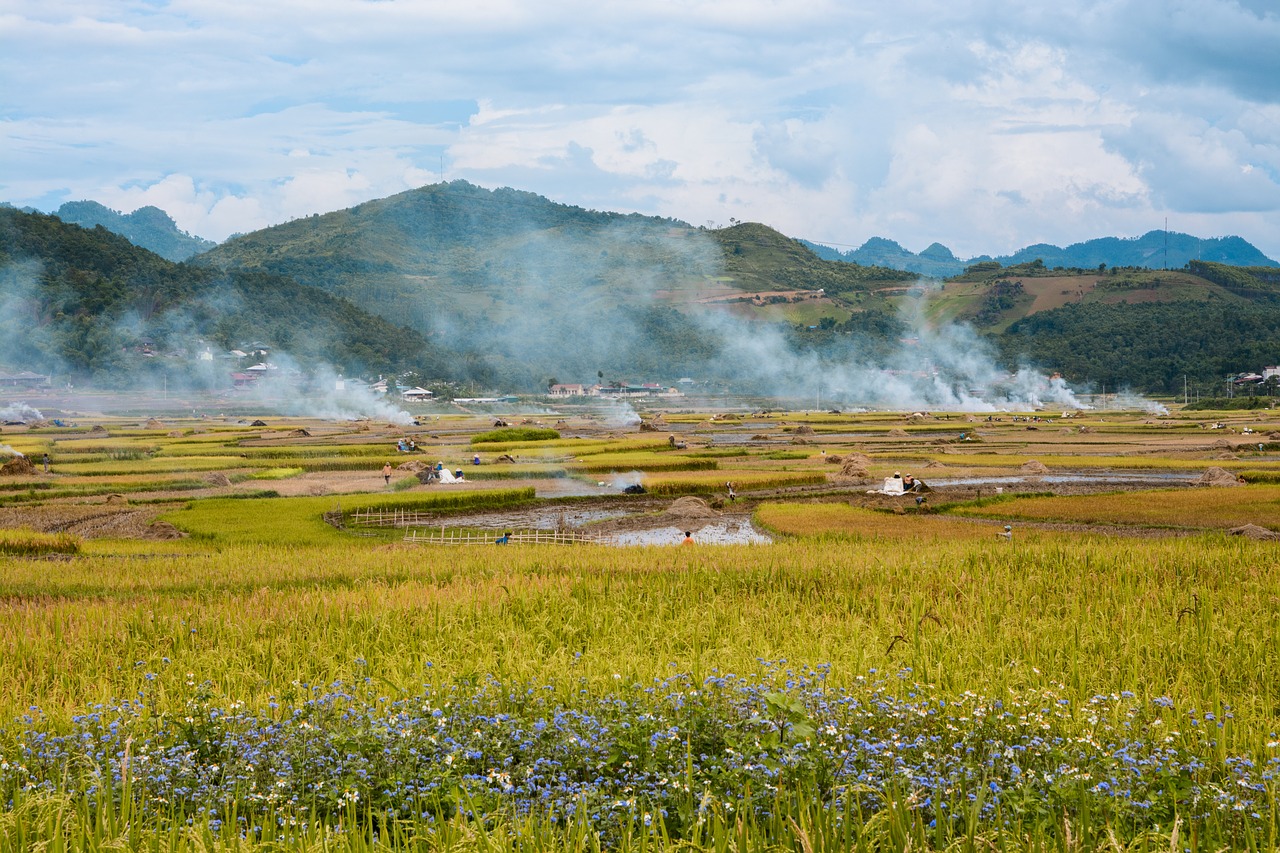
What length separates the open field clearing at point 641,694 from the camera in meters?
6.03

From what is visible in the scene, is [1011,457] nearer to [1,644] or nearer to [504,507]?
[504,507]

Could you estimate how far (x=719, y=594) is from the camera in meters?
14.4

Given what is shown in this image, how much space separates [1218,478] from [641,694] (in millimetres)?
34388

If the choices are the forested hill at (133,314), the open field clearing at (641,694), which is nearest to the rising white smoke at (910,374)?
the forested hill at (133,314)

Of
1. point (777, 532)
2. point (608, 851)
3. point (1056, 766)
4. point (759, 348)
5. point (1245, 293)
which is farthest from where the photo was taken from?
point (1245, 293)

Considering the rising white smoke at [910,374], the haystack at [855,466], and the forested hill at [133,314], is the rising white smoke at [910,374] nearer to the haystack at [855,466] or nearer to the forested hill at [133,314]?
the forested hill at [133,314]

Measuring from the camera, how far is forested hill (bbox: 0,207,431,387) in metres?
102

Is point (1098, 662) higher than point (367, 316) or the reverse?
the reverse

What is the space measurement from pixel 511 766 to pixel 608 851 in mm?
1451

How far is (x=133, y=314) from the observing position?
358ft

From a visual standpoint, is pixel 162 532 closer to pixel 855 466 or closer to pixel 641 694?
pixel 641 694

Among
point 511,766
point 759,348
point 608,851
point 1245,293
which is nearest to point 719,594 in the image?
point 511,766

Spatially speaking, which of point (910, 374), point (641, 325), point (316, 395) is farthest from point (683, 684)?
point (641, 325)

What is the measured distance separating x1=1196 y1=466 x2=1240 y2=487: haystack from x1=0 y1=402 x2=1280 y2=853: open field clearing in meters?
17.4
